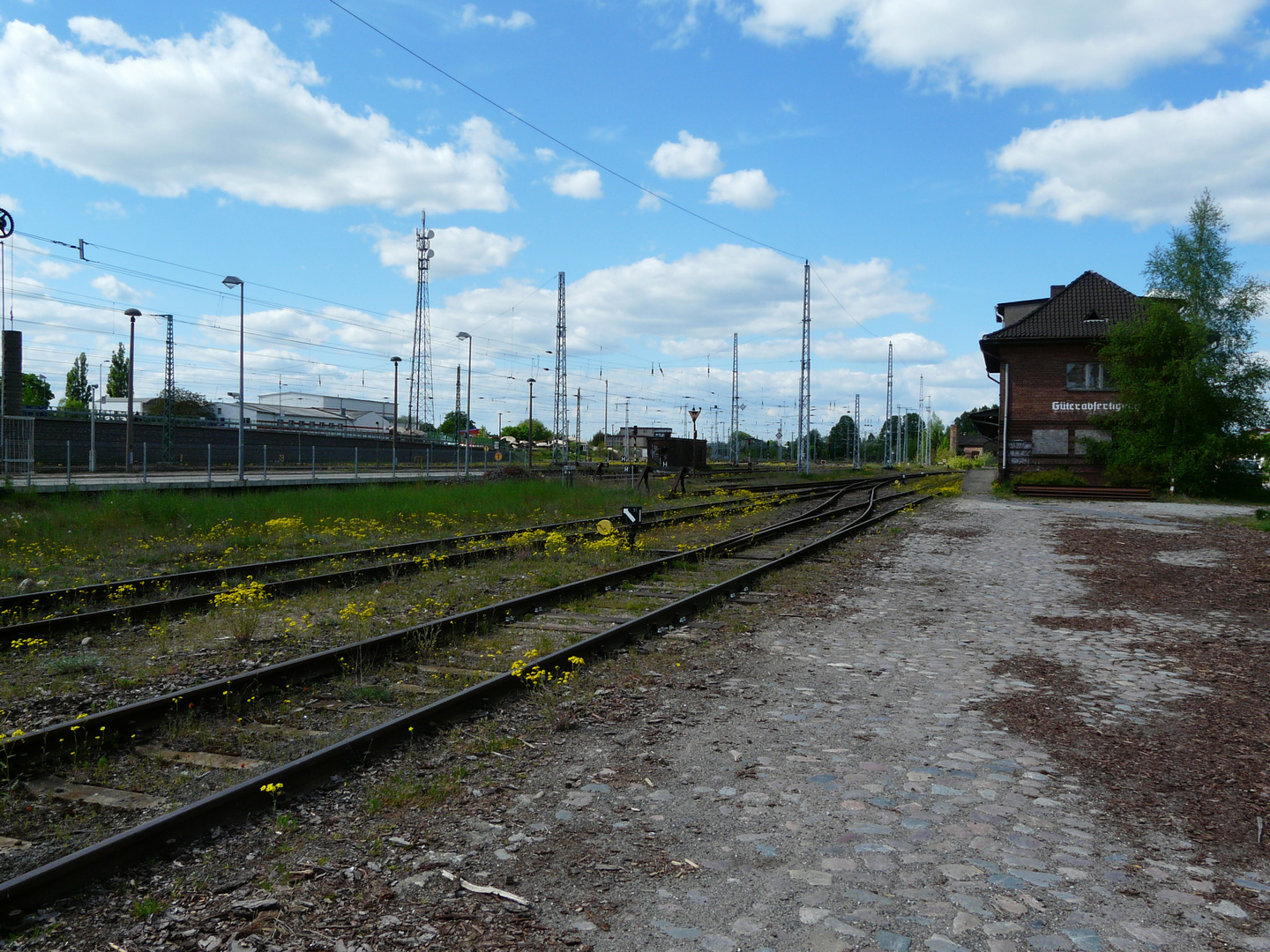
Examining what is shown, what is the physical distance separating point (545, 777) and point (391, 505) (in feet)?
55.5

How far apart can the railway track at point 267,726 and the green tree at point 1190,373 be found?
31.2 m

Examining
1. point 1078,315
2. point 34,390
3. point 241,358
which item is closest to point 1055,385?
point 1078,315

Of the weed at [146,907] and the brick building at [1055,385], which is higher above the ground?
the brick building at [1055,385]

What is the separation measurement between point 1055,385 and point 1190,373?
19.6 ft

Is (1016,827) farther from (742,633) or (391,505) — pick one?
(391,505)

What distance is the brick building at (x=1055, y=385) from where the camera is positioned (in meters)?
36.8

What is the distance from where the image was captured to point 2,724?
541 centimetres

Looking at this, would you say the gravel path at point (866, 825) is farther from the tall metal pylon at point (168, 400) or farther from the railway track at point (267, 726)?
the tall metal pylon at point (168, 400)

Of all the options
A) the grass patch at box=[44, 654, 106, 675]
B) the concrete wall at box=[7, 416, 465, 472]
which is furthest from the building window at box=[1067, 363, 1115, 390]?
the grass patch at box=[44, 654, 106, 675]

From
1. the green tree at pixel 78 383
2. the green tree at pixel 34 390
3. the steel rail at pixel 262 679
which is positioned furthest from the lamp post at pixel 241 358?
the green tree at pixel 78 383

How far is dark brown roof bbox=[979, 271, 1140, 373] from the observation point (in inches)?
1467

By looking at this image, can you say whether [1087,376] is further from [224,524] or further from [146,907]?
[146,907]

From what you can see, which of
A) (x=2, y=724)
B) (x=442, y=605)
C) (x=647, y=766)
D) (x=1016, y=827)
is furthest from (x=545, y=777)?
(x=442, y=605)

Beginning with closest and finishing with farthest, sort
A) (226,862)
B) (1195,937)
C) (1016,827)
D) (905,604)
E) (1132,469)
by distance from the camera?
1. (1195,937)
2. (226,862)
3. (1016,827)
4. (905,604)
5. (1132,469)
